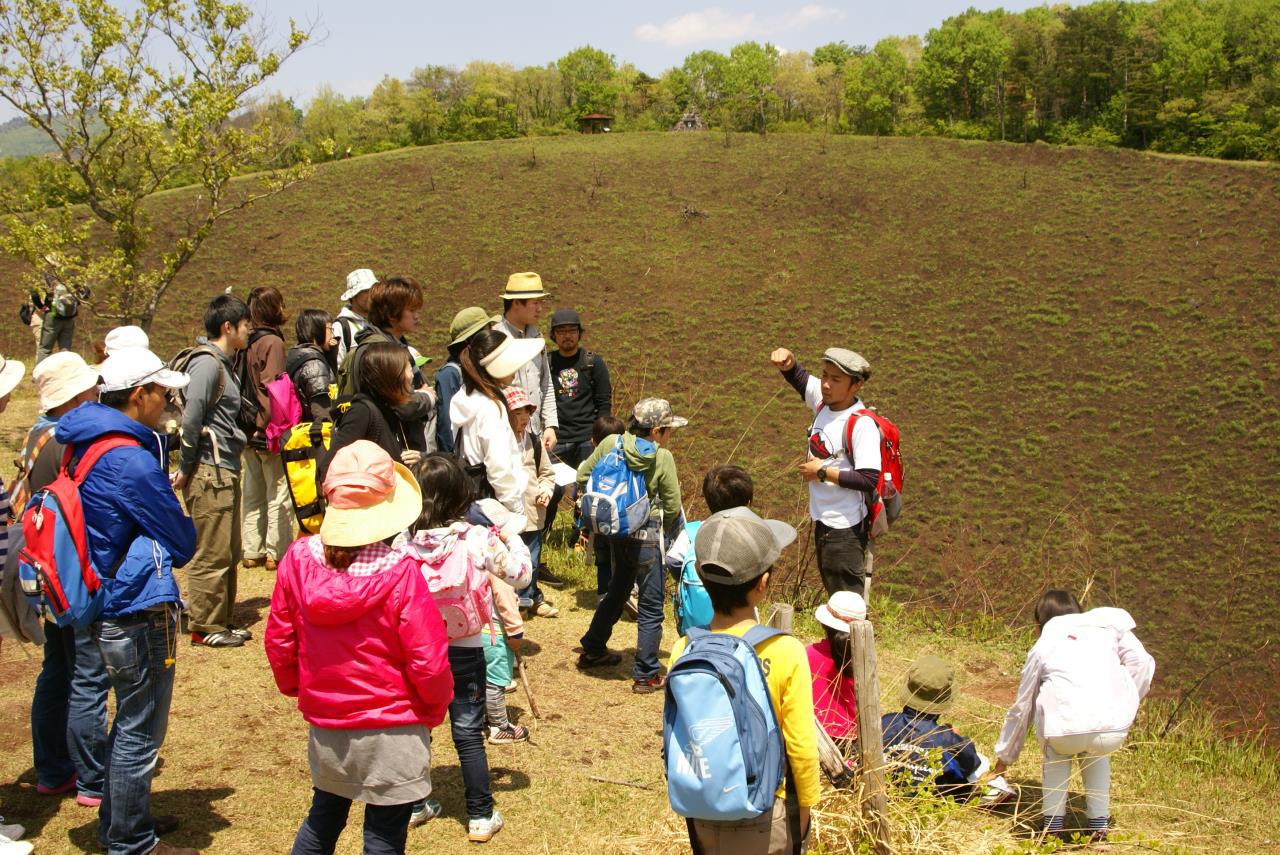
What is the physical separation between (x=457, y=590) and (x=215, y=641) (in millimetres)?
2381

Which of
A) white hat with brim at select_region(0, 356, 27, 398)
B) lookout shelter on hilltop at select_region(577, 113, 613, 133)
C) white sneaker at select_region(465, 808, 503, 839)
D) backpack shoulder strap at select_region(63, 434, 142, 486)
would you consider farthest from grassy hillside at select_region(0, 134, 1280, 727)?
lookout shelter on hilltop at select_region(577, 113, 613, 133)

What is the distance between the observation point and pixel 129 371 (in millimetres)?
3129

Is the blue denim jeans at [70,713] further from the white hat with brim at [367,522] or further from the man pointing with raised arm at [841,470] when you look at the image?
the man pointing with raised arm at [841,470]

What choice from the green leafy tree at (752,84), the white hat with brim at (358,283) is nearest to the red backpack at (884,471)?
the white hat with brim at (358,283)

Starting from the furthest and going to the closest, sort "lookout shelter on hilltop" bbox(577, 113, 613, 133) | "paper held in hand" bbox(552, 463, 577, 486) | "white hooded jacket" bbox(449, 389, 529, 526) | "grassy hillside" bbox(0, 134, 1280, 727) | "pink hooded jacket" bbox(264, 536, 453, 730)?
"lookout shelter on hilltop" bbox(577, 113, 613, 133)
"grassy hillside" bbox(0, 134, 1280, 727)
"paper held in hand" bbox(552, 463, 577, 486)
"white hooded jacket" bbox(449, 389, 529, 526)
"pink hooded jacket" bbox(264, 536, 453, 730)

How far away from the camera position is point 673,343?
2656 cm

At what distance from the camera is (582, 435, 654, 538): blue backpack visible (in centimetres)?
480

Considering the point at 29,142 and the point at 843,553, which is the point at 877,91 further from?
the point at 843,553

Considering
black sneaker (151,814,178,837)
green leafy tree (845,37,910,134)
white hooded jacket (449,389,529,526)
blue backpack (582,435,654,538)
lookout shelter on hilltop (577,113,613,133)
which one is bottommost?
black sneaker (151,814,178,837)

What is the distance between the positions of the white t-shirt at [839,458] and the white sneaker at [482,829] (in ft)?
6.90

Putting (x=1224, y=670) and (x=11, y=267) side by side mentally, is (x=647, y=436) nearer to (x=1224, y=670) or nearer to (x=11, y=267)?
(x=1224, y=670)

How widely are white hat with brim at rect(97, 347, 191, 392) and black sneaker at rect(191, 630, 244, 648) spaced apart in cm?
234

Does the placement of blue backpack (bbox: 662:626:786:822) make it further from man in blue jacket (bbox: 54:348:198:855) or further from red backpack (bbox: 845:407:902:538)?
red backpack (bbox: 845:407:902:538)

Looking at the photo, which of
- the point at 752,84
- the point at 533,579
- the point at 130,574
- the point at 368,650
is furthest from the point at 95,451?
the point at 752,84
